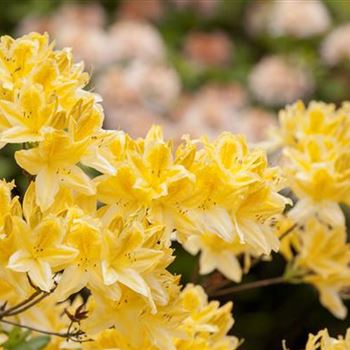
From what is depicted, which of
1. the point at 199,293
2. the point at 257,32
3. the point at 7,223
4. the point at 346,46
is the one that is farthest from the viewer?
the point at 257,32

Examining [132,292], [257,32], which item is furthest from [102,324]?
[257,32]

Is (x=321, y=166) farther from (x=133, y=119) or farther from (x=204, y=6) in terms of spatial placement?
(x=204, y=6)

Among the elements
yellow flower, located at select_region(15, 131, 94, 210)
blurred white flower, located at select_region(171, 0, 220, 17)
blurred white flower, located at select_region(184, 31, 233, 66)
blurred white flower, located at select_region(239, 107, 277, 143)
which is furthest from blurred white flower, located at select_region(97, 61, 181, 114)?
yellow flower, located at select_region(15, 131, 94, 210)

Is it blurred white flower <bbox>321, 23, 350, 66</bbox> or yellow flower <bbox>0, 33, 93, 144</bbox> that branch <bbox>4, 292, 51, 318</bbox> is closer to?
yellow flower <bbox>0, 33, 93, 144</bbox>

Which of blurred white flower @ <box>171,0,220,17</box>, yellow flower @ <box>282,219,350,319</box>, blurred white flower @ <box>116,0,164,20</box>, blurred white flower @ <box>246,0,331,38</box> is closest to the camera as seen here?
yellow flower @ <box>282,219,350,319</box>

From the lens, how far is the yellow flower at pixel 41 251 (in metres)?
0.83

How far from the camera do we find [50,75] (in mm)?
889

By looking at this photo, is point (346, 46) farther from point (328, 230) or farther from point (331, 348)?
point (331, 348)

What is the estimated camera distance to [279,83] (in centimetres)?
294

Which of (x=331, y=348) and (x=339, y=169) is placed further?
(x=339, y=169)

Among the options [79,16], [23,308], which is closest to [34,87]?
[23,308]

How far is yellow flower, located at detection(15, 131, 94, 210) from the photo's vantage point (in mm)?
856

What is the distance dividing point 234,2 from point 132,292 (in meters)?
2.71

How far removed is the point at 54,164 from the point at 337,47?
88.4 inches
